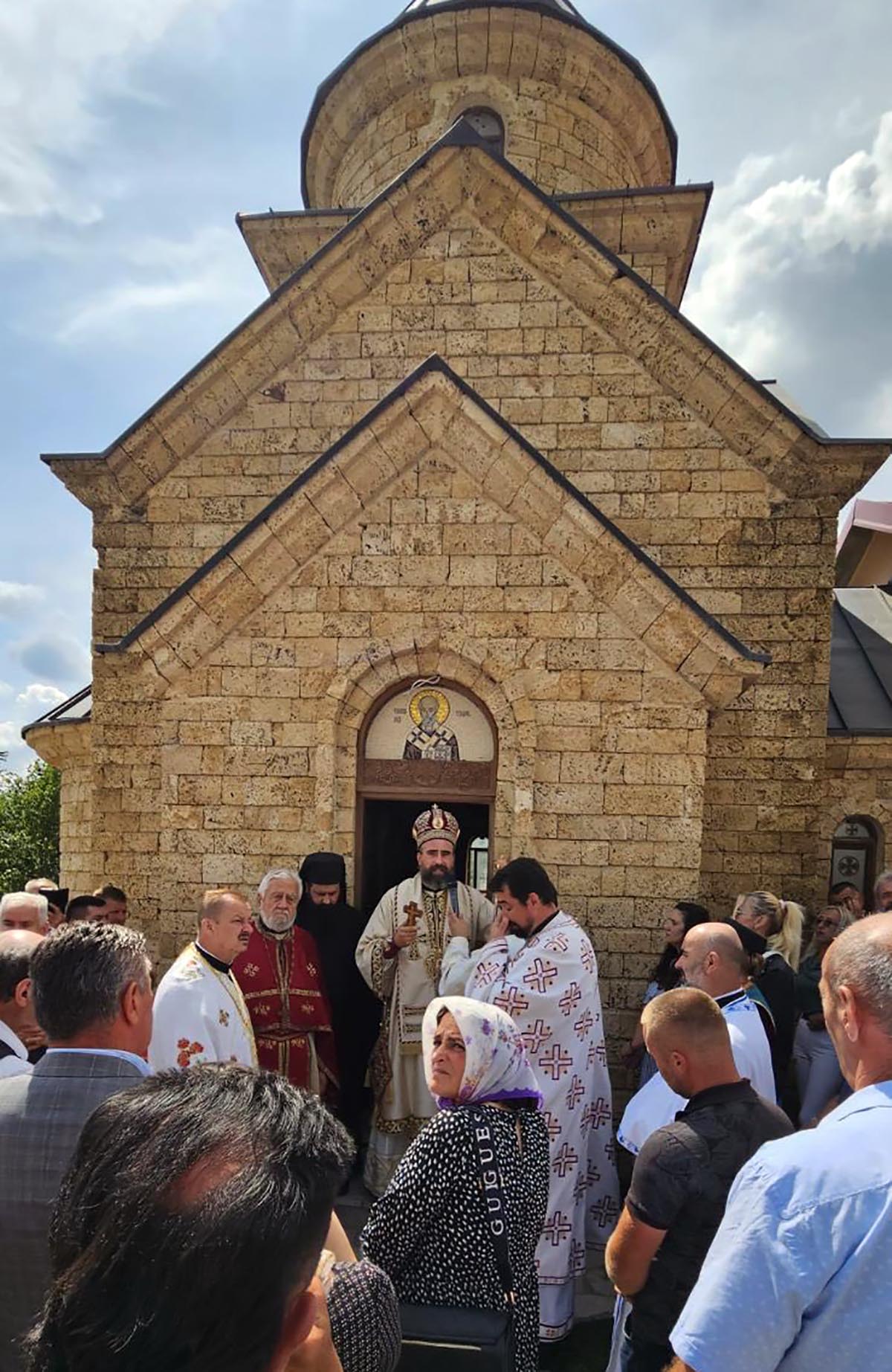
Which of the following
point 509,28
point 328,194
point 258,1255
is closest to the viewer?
point 258,1255

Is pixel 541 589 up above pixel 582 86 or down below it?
below

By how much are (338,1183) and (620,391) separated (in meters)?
7.61

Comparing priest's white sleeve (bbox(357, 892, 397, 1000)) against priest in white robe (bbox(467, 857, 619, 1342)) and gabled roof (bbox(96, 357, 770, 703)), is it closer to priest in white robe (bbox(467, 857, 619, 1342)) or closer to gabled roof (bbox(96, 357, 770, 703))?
priest in white robe (bbox(467, 857, 619, 1342))

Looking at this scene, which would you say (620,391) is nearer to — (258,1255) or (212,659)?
(212,659)

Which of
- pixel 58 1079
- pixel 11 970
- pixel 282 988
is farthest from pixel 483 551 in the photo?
pixel 58 1079

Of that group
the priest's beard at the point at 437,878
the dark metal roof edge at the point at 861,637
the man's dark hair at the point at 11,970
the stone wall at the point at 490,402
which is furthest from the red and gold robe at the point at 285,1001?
the dark metal roof edge at the point at 861,637

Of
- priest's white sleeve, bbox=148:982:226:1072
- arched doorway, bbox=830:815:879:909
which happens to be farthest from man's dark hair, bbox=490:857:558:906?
arched doorway, bbox=830:815:879:909

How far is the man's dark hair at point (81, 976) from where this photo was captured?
2016mm

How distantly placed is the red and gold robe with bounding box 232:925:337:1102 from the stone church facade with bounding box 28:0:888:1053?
1.28 metres

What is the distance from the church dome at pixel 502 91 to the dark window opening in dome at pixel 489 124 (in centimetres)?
2

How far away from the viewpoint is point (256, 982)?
4746 millimetres

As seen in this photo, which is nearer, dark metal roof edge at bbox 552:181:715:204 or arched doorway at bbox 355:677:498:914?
arched doorway at bbox 355:677:498:914

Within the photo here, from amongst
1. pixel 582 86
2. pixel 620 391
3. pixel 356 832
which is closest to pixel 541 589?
pixel 356 832

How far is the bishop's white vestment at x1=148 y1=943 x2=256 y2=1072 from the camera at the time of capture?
3.41 m
